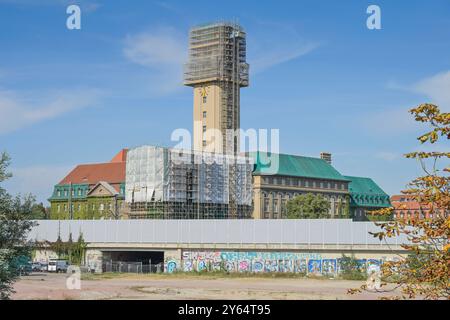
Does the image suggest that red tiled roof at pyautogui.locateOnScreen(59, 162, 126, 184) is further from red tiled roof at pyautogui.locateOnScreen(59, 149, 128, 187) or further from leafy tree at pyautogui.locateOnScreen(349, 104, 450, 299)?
leafy tree at pyautogui.locateOnScreen(349, 104, 450, 299)

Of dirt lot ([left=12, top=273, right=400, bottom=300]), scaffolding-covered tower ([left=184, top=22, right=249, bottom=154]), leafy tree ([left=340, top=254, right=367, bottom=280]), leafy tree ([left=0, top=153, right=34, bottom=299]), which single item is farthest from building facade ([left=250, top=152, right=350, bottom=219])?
leafy tree ([left=0, top=153, right=34, bottom=299])

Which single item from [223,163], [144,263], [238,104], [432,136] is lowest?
[144,263]

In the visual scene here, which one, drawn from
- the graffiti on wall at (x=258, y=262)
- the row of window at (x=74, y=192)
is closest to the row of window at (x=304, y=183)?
the row of window at (x=74, y=192)

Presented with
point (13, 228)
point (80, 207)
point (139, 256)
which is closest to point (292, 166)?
point (80, 207)

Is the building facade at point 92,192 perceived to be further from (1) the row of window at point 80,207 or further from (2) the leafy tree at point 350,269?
(2) the leafy tree at point 350,269

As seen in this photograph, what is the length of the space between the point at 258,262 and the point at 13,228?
65151mm

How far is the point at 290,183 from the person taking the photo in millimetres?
174250

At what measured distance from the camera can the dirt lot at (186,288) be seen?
192 ft

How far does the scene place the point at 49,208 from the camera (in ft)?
587

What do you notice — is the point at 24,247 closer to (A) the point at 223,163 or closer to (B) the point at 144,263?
(B) the point at 144,263

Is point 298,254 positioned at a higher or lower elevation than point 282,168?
lower
